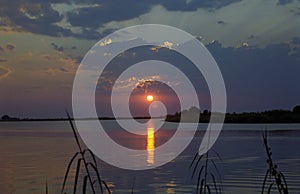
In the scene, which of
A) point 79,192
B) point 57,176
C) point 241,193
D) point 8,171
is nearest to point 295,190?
point 241,193

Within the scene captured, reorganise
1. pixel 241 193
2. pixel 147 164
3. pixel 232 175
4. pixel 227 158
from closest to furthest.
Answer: pixel 241 193 < pixel 232 175 < pixel 147 164 < pixel 227 158

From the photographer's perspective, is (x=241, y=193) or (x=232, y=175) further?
(x=232, y=175)

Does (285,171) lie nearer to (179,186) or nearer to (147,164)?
(179,186)

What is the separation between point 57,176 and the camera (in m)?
22.7

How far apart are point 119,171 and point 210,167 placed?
182 inches

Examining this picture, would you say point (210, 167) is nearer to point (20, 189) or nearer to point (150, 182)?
point (150, 182)

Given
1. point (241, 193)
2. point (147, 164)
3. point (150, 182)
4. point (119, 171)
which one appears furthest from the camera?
point (147, 164)

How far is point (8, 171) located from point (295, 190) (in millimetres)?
14464

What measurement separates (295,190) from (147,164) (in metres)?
11.5

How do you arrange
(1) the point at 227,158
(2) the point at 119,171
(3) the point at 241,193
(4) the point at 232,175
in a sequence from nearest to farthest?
(3) the point at 241,193 → (4) the point at 232,175 → (2) the point at 119,171 → (1) the point at 227,158

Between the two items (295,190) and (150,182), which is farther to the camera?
(150,182)

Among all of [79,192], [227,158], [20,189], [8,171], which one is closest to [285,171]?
[227,158]

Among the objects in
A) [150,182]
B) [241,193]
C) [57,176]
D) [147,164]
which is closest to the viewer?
[241,193]

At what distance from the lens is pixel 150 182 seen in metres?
20.0
